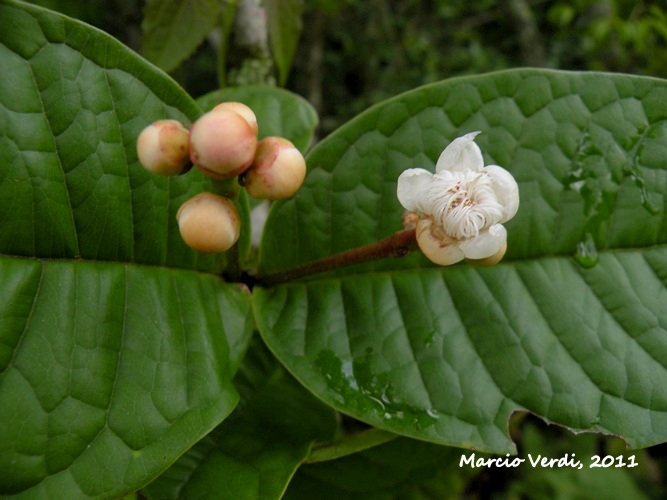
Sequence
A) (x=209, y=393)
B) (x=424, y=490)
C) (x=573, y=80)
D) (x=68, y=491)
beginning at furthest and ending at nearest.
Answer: (x=424, y=490) → (x=573, y=80) → (x=209, y=393) → (x=68, y=491)

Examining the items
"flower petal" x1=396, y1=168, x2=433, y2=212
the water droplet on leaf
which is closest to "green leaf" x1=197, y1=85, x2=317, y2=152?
"flower petal" x1=396, y1=168, x2=433, y2=212

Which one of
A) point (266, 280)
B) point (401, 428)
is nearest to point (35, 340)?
point (266, 280)

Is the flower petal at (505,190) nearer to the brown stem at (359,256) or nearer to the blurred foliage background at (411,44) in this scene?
the brown stem at (359,256)

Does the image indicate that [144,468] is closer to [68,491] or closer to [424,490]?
[68,491]

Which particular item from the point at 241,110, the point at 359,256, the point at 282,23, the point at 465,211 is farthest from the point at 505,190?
the point at 282,23

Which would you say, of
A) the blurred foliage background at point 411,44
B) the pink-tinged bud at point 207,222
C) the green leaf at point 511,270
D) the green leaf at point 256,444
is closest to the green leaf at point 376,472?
the green leaf at point 256,444

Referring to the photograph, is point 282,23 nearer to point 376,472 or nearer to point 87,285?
point 87,285
